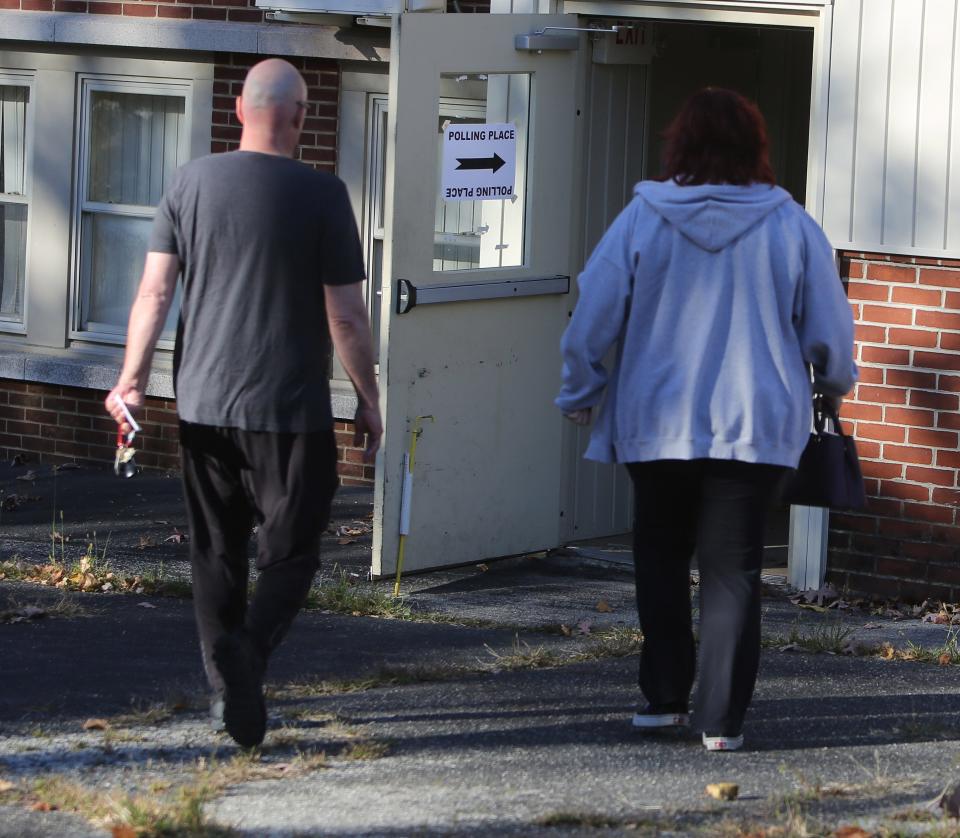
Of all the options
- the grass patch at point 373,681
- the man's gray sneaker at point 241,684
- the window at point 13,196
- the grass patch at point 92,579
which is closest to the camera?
the man's gray sneaker at point 241,684

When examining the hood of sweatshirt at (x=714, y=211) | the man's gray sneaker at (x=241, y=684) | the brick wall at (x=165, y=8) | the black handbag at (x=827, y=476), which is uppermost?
the brick wall at (x=165, y=8)

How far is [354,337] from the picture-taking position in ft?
14.6

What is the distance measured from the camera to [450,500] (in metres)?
7.38

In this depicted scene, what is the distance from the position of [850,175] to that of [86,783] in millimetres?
4143

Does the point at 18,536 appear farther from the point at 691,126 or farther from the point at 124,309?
the point at 691,126

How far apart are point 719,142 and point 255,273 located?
→ 127 centimetres

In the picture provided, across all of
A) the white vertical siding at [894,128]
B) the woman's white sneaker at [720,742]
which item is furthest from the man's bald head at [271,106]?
the white vertical siding at [894,128]

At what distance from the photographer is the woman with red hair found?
4.43 m

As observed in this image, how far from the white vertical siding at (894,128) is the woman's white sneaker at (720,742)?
2886 millimetres

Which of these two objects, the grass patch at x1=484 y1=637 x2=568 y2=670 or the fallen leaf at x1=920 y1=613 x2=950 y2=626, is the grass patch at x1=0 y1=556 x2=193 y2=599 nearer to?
the grass patch at x1=484 y1=637 x2=568 y2=670

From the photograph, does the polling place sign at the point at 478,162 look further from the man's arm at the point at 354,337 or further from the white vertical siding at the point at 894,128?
the man's arm at the point at 354,337

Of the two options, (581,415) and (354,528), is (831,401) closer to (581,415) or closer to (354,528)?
(581,415)

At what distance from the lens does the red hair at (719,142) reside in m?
4.46

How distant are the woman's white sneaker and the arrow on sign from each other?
3.24m
